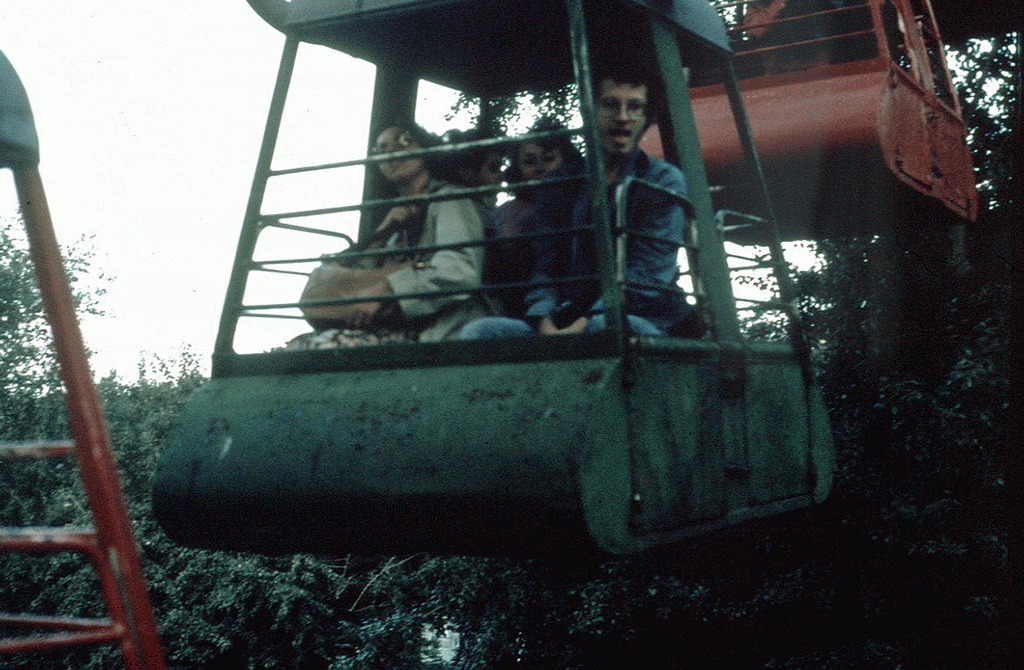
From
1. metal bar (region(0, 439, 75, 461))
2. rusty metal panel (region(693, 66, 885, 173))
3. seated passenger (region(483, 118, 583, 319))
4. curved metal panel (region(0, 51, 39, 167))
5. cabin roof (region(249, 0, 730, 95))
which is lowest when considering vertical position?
metal bar (region(0, 439, 75, 461))

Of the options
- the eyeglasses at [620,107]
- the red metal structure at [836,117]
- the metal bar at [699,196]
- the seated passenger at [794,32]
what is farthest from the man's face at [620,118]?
the seated passenger at [794,32]

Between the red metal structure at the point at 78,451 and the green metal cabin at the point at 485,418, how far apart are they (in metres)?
0.96

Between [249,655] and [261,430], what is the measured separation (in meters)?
21.4

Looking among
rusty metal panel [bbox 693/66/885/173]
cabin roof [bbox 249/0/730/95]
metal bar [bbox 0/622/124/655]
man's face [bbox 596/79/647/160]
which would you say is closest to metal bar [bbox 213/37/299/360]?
cabin roof [bbox 249/0/730/95]

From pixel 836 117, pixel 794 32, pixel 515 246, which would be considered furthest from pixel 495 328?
pixel 794 32

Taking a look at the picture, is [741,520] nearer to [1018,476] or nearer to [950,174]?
[1018,476]

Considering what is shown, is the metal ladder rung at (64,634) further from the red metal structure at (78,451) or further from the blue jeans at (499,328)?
the blue jeans at (499,328)

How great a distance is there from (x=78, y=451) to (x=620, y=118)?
2.30 metres

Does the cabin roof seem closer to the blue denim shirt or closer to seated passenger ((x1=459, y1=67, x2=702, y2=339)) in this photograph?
seated passenger ((x1=459, y1=67, x2=702, y2=339))

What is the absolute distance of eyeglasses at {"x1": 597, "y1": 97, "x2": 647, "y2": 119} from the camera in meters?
3.91

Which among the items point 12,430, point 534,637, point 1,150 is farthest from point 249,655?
point 1,150

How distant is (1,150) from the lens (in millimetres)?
2152

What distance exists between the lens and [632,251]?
3688 mm

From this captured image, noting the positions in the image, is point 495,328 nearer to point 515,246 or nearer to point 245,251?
point 515,246
